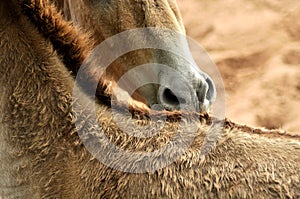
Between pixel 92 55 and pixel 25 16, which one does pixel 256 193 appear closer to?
pixel 92 55

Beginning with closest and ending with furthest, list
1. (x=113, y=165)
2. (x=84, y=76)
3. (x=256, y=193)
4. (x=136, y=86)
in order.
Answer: (x=256, y=193)
(x=113, y=165)
(x=84, y=76)
(x=136, y=86)

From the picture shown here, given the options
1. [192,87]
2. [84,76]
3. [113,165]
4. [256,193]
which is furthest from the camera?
[192,87]

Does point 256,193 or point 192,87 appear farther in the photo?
point 192,87

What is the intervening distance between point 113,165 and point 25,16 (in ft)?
1.68

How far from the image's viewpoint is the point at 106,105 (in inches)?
72.6

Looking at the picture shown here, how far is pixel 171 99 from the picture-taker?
9.68 feet

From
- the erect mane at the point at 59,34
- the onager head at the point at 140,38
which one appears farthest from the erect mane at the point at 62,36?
the onager head at the point at 140,38

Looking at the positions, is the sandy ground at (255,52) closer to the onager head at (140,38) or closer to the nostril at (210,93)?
the nostril at (210,93)

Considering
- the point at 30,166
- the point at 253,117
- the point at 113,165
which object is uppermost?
the point at 253,117

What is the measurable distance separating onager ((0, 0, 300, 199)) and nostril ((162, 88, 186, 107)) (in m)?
1.05

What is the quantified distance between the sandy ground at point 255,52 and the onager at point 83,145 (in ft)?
9.28

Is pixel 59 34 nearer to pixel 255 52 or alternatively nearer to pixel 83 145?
pixel 83 145

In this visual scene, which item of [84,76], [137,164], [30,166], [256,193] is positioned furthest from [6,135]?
[256,193]

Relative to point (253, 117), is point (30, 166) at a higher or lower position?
lower
